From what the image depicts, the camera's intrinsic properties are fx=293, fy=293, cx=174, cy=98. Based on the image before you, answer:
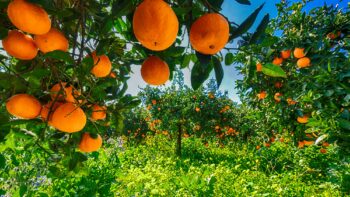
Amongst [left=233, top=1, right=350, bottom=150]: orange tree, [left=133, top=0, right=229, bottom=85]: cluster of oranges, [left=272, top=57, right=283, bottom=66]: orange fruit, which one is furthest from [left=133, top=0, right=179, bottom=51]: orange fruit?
[left=272, top=57, right=283, bottom=66]: orange fruit

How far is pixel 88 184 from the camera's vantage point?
2574 millimetres

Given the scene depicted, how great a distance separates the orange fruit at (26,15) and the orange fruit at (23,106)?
355 millimetres

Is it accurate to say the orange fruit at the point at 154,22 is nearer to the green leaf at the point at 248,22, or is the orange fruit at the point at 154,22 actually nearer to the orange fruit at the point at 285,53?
the green leaf at the point at 248,22

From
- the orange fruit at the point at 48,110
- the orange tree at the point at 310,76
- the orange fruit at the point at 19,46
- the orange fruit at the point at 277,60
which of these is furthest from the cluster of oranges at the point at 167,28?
the orange fruit at the point at 277,60

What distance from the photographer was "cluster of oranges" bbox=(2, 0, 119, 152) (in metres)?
0.91

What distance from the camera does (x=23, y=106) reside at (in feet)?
3.81

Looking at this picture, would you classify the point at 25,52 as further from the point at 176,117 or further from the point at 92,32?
the point at 176,117

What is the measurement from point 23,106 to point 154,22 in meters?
0.70

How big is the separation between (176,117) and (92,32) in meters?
11.3

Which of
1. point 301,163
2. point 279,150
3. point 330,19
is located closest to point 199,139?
point 279,150

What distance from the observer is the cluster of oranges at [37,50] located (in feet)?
2.98

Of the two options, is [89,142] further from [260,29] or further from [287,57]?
[287,57]

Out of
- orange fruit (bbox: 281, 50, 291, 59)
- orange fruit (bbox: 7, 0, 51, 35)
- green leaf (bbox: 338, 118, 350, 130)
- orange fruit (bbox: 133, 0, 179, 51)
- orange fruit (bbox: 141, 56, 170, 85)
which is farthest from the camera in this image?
orange fruit (bbox: 281, 50, 291, 59)

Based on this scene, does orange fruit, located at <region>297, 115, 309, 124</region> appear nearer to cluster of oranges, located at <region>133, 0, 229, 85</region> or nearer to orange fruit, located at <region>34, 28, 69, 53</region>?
cluster of oranges, located at <region>133, 0, 229, 85</region>
